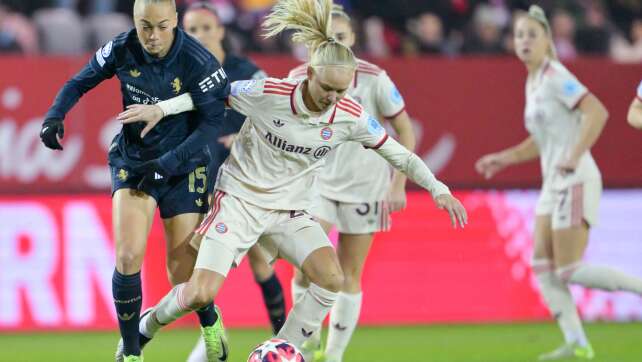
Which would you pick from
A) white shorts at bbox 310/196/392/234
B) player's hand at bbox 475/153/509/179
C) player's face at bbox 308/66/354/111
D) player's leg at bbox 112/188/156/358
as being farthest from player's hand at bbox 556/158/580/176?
player's leg at bbox 112/188/156/358

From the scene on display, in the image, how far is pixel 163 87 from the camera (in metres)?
6.06

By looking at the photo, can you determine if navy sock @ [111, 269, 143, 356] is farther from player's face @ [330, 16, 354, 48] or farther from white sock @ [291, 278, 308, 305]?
player's face @ [330, 16, 354, 48]

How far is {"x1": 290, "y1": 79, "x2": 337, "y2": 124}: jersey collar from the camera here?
6059 millimetres

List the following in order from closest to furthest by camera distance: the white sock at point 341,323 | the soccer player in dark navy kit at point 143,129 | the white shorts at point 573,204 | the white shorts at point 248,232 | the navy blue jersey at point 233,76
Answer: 1. the soccer player in dark navy kit at point 143,129
2. the white shorts at point 248,232
3. the white sock at point 341,323
4. the navy blue jersey at point 233,76
5. the white shorts at point 573,204

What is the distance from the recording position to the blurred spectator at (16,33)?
11227mm

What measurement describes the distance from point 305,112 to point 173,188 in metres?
0.86

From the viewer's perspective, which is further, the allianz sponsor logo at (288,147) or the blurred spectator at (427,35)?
the blurred spectator at (427,35)

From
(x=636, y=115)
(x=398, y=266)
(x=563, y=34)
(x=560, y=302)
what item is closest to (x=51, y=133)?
(x=636, y=115)

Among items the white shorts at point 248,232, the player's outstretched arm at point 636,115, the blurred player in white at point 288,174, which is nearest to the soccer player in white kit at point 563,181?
the player's outstretched arm at point 636,115

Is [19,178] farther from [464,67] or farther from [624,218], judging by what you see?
[624,218]

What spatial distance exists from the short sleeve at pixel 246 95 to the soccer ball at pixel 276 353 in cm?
125

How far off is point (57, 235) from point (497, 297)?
3.99 meters

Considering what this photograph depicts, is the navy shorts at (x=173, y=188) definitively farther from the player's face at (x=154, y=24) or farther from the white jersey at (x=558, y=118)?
the white jersey at (x=558, y=118)

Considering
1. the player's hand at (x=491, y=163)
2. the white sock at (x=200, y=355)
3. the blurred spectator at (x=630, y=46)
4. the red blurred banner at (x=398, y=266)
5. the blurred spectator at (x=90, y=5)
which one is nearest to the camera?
the white sock at (x=200, y=355)
